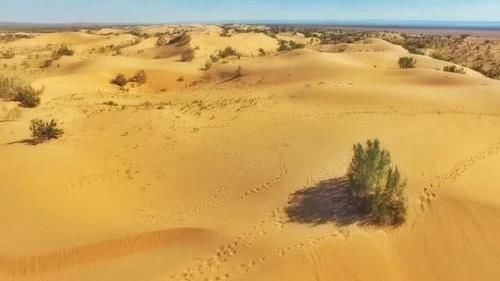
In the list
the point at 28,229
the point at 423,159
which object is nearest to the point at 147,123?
the point at 28,229

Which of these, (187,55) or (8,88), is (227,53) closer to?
(187,55)

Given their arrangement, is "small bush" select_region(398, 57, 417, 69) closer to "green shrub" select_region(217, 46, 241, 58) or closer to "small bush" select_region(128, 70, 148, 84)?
"green shrub" select_region(217, 46, 241, 58)

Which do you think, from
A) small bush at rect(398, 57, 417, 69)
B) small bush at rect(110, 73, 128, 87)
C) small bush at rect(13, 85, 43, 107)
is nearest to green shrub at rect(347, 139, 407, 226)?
small bush at rect(13, 85, 43, 107)

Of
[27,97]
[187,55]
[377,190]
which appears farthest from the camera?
[187,55]

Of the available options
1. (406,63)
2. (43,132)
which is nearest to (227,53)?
(406,63)

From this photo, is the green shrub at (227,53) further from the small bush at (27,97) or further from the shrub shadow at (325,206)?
the shrub shadow at (325,206)

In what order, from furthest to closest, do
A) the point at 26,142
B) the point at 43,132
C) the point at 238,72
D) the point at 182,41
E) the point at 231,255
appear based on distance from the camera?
the point at 182,41 < the point at 238,72 < the point at 43,132 < the point at 26,142 < the point at 231,255
